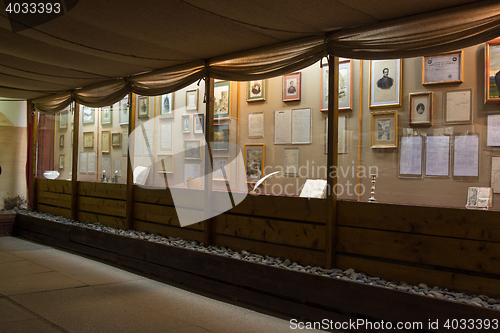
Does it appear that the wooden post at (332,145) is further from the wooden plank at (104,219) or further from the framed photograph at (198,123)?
the wooden plank at (104,219)

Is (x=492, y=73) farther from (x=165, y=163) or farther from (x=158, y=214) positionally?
(x=158, y=214)

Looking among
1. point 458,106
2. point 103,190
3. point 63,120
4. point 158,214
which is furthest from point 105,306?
point 63,120

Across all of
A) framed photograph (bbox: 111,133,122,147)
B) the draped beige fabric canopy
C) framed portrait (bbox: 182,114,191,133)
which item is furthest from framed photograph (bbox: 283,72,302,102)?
framed photograph (bbox: 111,133,122,147)

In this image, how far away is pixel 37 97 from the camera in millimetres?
8617

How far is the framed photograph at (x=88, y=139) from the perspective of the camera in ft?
23.7

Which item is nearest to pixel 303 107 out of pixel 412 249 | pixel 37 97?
pixel 412 249

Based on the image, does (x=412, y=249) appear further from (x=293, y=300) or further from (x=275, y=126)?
(x=275, y=126)

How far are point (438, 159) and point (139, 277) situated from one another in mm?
3825

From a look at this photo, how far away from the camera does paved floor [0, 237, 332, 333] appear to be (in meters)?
3.55

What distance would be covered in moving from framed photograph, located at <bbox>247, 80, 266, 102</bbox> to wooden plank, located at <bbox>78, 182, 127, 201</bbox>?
2844 mm

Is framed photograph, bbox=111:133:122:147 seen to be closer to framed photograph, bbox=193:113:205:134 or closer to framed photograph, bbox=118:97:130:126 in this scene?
framed photograph, bbox=118:97:130:126

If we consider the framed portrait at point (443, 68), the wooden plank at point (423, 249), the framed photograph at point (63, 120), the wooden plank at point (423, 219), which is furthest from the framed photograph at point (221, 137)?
the framed photograph at point (63, 120)

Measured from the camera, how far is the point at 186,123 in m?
5.61

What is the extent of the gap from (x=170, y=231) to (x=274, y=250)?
6.05 ft
